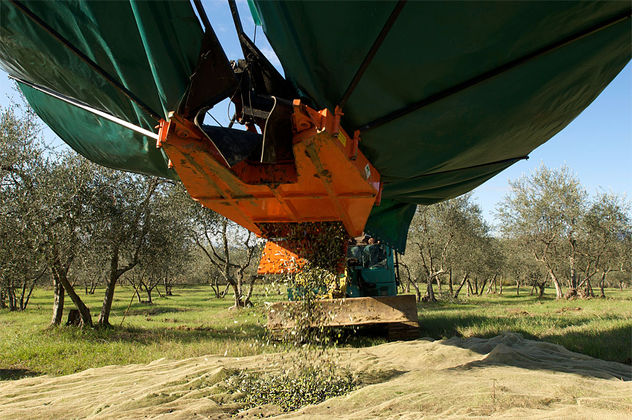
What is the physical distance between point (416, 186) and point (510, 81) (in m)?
2.03

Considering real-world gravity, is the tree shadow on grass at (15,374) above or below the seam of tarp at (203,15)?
below

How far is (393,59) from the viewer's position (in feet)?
7.19

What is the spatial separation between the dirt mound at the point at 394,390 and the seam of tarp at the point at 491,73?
8.17 feet

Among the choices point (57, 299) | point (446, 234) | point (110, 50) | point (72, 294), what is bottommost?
point (57, 299)

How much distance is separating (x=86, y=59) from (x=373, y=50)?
1895 millimetres

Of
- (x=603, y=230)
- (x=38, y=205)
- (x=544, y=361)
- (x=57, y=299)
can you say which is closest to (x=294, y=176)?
(x=544, y=361)

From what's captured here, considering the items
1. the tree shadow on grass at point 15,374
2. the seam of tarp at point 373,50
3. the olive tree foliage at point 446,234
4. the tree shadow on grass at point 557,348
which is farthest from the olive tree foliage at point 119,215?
the olive tree foliage at point 446,234

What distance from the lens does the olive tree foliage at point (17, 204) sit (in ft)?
25.8

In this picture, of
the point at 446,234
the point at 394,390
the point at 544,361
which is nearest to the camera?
the point at 394,390

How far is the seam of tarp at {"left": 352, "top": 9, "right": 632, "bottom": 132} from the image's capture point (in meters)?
2.05

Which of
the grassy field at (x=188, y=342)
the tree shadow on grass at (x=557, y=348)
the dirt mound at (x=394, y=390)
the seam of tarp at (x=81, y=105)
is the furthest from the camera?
the grassy field at (x=188, y=342)

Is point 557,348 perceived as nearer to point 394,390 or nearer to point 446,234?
point 394,390

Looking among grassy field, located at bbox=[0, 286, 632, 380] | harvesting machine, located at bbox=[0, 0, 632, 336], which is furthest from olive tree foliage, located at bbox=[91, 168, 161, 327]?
harvesting machine, located at bbox=[0, 0, 632, 336]

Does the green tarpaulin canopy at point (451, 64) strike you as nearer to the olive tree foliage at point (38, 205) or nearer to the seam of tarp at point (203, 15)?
the seam of tarp at point (203, 15)
